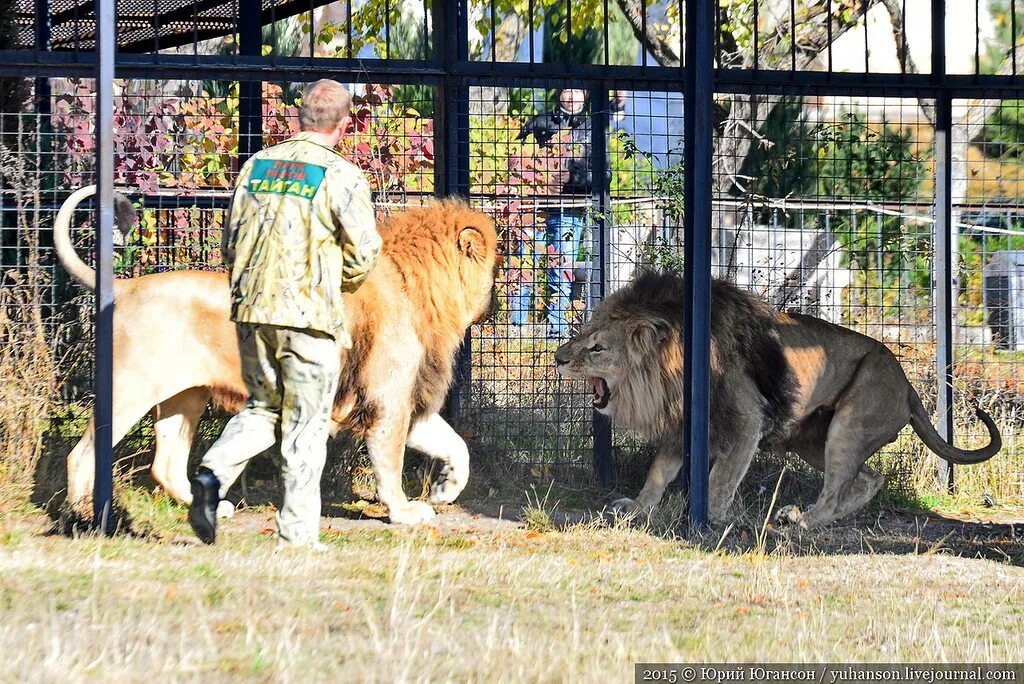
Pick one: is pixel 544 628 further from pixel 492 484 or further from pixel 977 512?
pixel 977 512

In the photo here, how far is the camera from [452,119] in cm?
849

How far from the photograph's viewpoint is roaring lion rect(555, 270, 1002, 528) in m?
7.79

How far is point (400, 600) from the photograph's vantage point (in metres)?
4.73

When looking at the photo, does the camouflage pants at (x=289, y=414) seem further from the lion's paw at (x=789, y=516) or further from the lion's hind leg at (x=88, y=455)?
the lion's paw at (x=789, y=516)

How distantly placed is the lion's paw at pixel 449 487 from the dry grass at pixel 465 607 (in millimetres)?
705

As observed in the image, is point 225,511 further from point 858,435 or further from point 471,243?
point 858,435

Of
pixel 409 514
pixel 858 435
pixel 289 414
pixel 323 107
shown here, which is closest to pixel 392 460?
pixel 409 514

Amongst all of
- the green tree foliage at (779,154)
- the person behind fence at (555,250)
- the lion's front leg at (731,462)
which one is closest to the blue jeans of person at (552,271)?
the person behind fence at (555,250)

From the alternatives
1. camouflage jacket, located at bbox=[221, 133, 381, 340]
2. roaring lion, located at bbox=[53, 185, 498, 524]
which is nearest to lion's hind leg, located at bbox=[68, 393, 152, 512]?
roaring lion, located at bbox=[53, 185, 498, 524]

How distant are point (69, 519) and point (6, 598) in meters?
2.04

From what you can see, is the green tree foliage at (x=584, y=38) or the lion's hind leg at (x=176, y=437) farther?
the green tree foliage at (x=584, y=38)

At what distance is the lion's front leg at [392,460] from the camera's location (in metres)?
7.03

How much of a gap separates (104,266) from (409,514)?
2.20 metres

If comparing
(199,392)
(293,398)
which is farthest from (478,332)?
(293,398)
